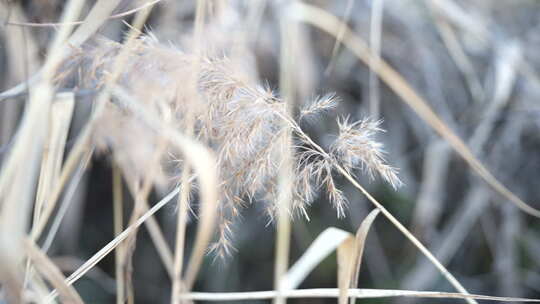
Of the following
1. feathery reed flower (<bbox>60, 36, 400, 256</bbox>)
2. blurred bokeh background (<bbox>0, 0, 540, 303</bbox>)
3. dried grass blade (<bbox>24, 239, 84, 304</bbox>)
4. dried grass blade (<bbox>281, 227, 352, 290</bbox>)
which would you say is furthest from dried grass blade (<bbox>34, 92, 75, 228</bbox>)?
blurred bokeh background (<bbox>0, 0, 540, 303</bbox>)

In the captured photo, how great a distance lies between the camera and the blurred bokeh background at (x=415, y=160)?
115cm

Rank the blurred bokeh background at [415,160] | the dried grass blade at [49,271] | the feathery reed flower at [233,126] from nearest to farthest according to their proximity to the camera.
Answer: the dried grass blade at [49,271], the feathery reed flower at [233,126], the blurred bokeh background at [415,160]

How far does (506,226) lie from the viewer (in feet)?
3.86

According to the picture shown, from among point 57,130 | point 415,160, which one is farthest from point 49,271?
point 415,160

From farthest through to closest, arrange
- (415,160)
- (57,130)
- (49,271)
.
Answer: (415,160) < (57,130) < (49,271)

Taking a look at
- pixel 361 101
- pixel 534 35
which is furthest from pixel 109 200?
pixel 534 35

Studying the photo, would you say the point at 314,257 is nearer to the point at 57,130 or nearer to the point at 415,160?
the point at 57,130

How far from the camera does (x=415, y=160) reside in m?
1.30

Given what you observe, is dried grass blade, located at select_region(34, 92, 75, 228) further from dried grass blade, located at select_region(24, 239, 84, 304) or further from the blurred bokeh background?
the blurred bokeh background

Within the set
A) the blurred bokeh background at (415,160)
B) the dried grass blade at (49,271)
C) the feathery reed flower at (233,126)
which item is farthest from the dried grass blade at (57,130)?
the blurred bokeh background at (415,160)

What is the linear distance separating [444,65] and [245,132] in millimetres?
954

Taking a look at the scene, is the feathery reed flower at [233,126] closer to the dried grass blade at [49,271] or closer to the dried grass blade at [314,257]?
the dried grass blade at [314,257]

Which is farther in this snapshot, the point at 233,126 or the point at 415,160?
the point at 415,160

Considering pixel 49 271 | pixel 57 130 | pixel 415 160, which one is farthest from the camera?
pixel 415 160
